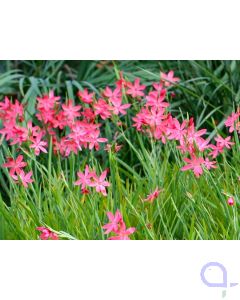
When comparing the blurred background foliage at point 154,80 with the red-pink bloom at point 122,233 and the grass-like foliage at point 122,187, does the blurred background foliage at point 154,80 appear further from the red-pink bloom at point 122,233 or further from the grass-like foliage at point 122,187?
the red-pink bloom at point 122,233

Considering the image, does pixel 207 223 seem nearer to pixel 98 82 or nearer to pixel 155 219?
pixel 155 219

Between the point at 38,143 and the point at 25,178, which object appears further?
the point at 38,143

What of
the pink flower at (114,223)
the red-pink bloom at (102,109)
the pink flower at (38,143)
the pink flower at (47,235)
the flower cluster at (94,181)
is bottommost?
the pink flower at (47,235)

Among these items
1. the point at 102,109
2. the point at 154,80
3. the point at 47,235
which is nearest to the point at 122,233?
the point at 47,235

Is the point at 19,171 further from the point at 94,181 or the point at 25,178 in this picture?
the point at 94,181

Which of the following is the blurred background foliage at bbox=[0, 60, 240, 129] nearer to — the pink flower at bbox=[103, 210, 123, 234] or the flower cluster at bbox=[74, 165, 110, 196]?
the flower cluster at bbox=[74, 165, 110, 196]
